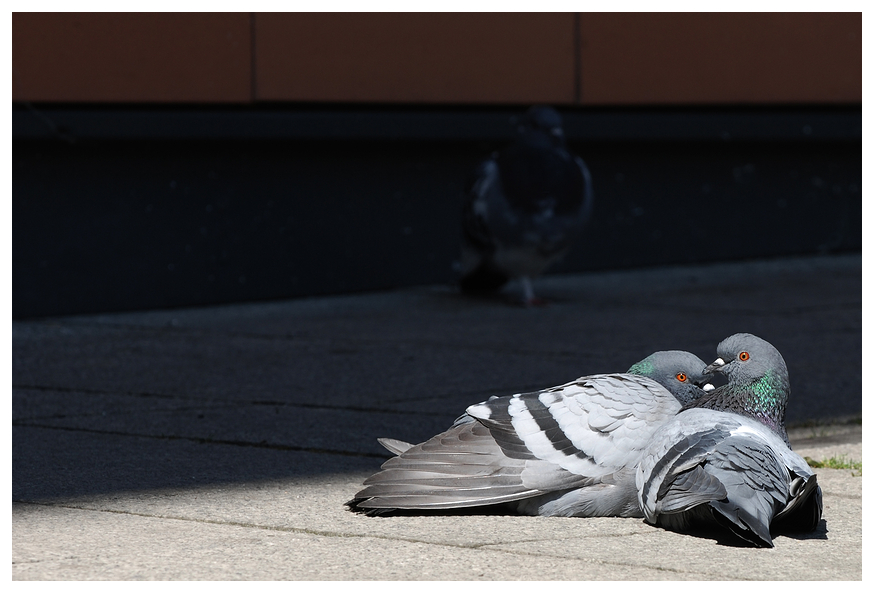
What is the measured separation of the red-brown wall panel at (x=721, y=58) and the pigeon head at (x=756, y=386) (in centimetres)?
641

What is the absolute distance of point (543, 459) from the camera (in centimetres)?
384

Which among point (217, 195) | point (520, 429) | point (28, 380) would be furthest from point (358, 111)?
point (520, 429)

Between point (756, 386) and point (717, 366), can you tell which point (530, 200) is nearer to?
point (717, 366)

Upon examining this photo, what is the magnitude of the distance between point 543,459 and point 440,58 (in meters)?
6.06

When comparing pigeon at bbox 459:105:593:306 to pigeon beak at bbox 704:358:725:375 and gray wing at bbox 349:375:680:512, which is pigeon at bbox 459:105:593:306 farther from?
gray wing at bbox 349:375:680:512

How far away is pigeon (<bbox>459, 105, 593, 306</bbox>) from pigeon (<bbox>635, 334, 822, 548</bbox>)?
472 cm

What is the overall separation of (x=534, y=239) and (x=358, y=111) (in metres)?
1.61

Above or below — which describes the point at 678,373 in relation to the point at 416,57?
below

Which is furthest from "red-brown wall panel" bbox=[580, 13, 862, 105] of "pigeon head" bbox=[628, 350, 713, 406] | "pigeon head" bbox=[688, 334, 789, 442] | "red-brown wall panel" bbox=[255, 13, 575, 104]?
"pigeon head" bbox=[688, 334, 789, 442]

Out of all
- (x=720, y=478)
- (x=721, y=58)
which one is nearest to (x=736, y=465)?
(x=720, y=478)

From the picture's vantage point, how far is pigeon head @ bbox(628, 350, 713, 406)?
13.8ft

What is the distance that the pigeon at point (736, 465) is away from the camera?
354cm

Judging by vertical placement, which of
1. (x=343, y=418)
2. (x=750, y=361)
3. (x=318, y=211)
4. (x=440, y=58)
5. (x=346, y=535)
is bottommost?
(x=343, y=418)

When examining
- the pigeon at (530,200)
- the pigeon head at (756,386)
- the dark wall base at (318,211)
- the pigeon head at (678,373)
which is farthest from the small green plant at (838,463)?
the dark wall base at (318,211)
